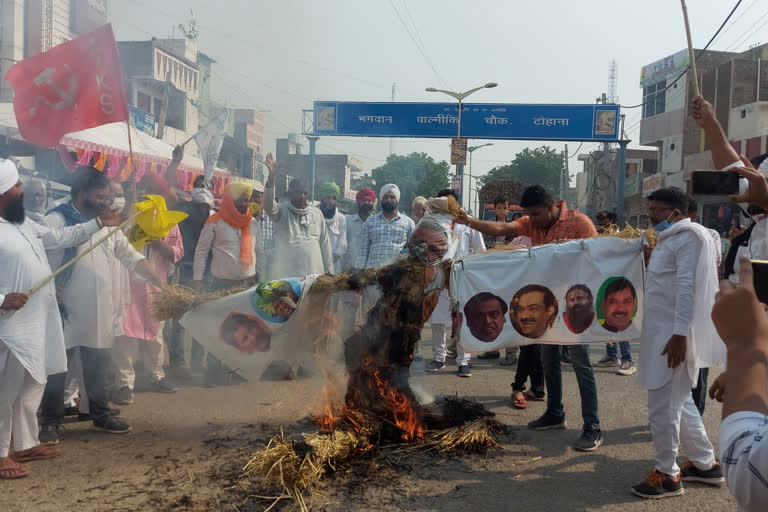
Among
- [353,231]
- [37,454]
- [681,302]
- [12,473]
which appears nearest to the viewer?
[681,302]

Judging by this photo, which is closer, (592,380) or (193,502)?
(193,502)

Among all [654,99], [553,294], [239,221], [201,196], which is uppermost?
[654,99]

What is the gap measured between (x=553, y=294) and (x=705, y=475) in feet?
5.42

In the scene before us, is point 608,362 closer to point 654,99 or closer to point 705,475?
point 705,475

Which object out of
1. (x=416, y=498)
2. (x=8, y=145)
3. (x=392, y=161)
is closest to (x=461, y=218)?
(x=416, y=498)

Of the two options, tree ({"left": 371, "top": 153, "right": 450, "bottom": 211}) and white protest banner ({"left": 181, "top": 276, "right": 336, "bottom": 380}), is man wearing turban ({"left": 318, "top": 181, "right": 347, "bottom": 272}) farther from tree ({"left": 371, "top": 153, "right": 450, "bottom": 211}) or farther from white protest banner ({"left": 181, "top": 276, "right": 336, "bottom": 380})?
tree ({"left": 371, "top": 153, "right": 450, "bottom": 211})

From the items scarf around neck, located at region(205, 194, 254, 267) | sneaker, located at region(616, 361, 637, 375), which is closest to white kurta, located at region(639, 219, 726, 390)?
sneaker, located at region(616, 361, 637, 375)

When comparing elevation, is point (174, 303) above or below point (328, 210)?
below

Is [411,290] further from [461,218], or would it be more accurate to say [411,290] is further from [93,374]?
[93,374]

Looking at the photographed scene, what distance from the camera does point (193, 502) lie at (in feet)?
11.8

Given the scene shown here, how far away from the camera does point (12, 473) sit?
13.1ft

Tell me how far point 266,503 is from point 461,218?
2367 millimetres

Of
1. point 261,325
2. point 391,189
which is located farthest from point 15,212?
point 391,189

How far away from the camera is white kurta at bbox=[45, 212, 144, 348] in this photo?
495 centimetres
